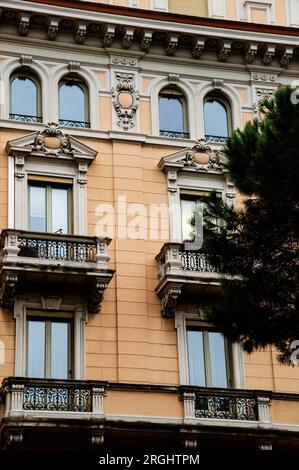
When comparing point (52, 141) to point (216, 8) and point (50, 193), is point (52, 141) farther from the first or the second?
point (216, 8)

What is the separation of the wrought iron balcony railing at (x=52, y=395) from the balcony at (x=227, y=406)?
7.34ft

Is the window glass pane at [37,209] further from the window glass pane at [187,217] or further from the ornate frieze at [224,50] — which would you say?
the ornate frieze at [224,50]

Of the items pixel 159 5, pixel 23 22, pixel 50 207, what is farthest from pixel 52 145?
pixel 159 5

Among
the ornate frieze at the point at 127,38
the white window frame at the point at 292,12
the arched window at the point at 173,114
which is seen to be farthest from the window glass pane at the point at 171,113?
the white window frame at the point at 292,12

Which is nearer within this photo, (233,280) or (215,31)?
(233,280)

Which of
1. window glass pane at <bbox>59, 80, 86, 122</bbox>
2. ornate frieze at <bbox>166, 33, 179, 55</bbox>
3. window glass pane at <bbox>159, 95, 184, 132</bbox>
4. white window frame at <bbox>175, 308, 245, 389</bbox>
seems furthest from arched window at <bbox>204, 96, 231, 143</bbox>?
white window frame at <bbox>175, 308, 245, 389</bbox>

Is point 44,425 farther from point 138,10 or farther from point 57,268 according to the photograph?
point 138,10

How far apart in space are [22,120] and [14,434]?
871cm

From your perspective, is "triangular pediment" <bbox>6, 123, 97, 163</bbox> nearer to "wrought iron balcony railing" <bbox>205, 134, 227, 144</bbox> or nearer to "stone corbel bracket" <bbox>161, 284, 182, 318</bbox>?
"wrought iron balcony railing" <bbox>205, 134, 227, 144</bbox>

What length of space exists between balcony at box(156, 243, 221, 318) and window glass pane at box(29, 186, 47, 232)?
10.2ft

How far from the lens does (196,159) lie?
103ft

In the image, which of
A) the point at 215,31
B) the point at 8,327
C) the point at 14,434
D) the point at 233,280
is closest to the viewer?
the point at 233,280

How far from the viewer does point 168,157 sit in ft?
102

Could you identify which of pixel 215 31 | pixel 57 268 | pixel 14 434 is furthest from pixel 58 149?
pixel 14 434
